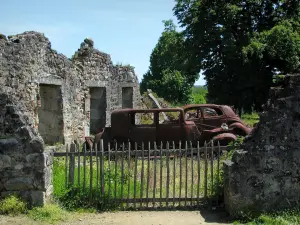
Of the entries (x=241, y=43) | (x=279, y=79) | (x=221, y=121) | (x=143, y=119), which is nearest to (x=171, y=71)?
(x=241, y=43)

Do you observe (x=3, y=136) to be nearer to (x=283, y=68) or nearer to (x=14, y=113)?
(x=14, y=113)

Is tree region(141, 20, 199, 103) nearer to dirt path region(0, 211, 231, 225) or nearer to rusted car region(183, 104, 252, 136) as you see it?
rusted car region(183, 104, 252, 136)

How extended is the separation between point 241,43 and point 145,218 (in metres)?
16.7

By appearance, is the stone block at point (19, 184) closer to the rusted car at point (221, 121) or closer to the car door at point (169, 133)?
the car door at point (169, 133)

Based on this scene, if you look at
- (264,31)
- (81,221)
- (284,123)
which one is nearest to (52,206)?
(81,221)

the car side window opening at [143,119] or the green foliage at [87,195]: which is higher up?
the car side window opening at [143,119]

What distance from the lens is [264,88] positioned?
22969 millimetres

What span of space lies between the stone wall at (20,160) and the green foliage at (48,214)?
15 cm

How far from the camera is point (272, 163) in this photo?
22.1 feet

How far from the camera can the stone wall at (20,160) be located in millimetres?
6859

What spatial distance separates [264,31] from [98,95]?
10334 millimetres

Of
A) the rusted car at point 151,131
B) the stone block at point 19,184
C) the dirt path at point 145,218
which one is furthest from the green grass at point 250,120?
the stone block at point 19,184

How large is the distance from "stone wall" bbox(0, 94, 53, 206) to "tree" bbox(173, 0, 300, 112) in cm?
1593

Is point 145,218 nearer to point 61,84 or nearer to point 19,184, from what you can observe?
point 19,184
